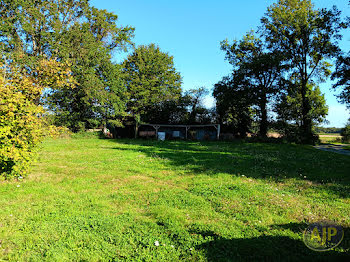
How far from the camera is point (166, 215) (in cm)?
434

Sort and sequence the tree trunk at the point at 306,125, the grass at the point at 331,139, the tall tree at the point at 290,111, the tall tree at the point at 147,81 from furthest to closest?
the tall tree at the point at 147,81
the grass at the point at 331,139
the tall tree at the point at 290,111
the tree trunk at the point at 306,125

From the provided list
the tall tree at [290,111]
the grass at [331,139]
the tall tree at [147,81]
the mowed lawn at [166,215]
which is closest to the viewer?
the mowed lawn at [166,215]

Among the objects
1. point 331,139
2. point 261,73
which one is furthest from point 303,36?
point 331,139

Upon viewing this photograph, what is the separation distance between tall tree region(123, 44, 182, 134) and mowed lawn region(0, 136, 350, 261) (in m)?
26.3

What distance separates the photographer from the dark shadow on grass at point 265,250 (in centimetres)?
300

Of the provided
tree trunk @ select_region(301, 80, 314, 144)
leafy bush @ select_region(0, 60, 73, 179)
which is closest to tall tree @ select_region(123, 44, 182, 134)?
Answer: tree trunk @ select_region(301, 80, 314, 144)

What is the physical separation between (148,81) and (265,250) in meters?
34.3

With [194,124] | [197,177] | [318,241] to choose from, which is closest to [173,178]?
[197,177]

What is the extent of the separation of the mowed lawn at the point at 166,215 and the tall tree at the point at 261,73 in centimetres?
2284

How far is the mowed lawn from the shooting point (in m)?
3.14

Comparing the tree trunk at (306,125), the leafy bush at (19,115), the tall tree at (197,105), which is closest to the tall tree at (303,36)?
the tree trunk at (306,125)

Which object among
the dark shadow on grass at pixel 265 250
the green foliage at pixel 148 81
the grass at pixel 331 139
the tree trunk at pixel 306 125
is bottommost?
the dark shadow on grass at pixel 265 250

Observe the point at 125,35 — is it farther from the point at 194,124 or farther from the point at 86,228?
the point at 86,228

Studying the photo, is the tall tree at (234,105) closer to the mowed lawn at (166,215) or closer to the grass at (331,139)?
the grass at (331,139)
